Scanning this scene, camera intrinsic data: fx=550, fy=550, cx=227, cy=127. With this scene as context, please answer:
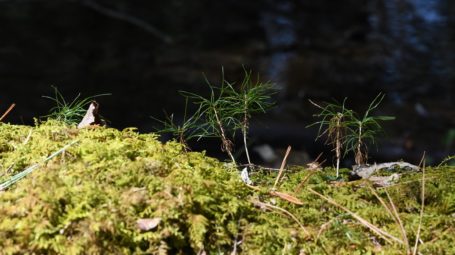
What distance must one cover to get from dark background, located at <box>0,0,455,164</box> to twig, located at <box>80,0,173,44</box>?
0.08 feet

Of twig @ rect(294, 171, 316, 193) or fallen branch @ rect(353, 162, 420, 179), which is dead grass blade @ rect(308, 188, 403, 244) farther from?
fallen branch @ rect(353, 162, 420, 179)

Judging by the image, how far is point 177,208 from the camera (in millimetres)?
1554

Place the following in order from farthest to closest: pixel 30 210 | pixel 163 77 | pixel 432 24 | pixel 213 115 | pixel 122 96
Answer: pixel 432 24, pixel 163 77, pixel 122 96, pixel 213 115, pixel 30 210

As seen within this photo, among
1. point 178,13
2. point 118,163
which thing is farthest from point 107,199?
point 178,13

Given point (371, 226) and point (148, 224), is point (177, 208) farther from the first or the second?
point (371, 226)

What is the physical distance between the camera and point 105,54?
9.70m


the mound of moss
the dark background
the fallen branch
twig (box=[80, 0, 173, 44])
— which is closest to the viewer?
the mound of moss

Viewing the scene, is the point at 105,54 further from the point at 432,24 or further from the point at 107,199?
the point at 107,199

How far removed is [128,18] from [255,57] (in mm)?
2774

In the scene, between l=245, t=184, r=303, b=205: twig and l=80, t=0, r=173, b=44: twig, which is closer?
l=245, t=184, r=303, b=205: twig

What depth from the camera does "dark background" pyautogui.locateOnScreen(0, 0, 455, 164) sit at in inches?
317

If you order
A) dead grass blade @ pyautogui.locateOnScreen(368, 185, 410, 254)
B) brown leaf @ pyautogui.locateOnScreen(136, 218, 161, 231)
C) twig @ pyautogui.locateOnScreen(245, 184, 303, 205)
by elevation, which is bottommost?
brown leaf @ pyautogui.locateOnScreen(136, 218, 161, 231)

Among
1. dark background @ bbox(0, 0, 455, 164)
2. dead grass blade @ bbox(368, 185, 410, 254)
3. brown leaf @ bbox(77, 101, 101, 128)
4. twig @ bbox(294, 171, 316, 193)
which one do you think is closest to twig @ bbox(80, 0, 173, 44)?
dark background @ bbox(0, 0, 455, 164)

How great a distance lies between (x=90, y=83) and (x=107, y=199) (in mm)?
7291
